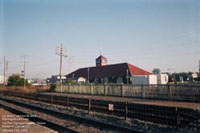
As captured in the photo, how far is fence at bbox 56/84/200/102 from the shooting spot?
687 inches

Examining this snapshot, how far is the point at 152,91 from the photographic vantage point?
2058 cm

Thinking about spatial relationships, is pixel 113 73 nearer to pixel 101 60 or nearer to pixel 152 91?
pixel 101 60

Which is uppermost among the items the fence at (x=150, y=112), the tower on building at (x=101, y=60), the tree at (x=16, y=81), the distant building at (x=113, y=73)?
the tower on building at (x=101, y=60)

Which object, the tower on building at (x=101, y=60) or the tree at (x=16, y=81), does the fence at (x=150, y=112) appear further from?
the tower on building at (x=101, y=60)

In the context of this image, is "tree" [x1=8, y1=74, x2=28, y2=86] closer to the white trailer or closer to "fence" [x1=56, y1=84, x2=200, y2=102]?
"fence" [x1=56, y1=84, x2=200, y2=102]

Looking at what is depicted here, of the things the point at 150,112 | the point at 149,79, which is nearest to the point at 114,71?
the point at 149,79

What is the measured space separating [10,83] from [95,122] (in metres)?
44.9

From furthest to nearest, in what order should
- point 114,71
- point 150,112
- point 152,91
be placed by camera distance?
point 114,71 → point 152,91 → point 150,112

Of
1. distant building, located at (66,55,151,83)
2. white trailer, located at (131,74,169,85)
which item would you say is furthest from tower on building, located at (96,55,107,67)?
white trailer, located at (131,74,169,85)

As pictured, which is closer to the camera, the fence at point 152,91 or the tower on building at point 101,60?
the fence at point 152,91

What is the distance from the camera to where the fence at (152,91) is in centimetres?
1745

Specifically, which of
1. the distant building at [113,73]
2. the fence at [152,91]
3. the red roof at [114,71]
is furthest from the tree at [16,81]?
the fence at [152,91]

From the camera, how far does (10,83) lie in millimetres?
48531

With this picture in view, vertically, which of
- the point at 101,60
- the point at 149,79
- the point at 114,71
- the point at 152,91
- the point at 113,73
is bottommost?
the point at 152,91
